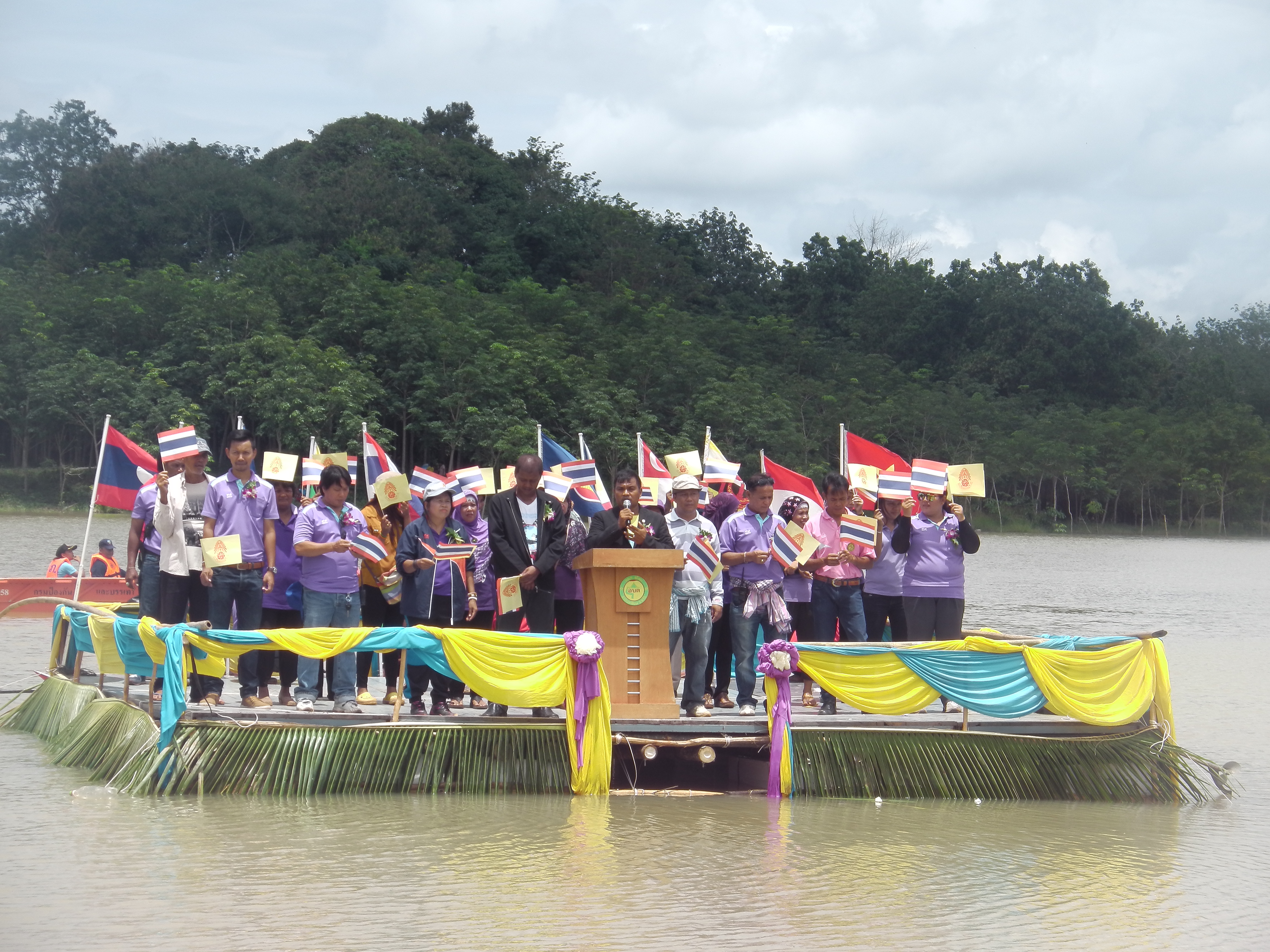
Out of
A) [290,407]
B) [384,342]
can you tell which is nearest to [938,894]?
[290,407]

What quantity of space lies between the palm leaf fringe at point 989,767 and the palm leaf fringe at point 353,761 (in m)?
1.67

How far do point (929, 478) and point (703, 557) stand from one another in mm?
1785

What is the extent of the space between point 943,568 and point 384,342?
37.7m

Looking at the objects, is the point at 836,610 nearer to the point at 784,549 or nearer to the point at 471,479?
the point at 784,549

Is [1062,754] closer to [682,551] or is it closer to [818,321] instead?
[682,551]

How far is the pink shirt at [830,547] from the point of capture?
9.80 metres

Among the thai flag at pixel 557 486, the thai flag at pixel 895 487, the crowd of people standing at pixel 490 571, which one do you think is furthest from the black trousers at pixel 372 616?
the thai flag at pixel 895 487

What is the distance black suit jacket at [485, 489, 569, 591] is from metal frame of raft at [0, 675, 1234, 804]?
1038 millimetres

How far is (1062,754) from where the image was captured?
8.88 meters

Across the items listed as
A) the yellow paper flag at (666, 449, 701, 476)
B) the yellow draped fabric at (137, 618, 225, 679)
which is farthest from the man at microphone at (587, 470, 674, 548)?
the yellow paper flag at (666, 449, 701, 476)

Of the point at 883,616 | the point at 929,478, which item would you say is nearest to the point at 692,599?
the point at 883,616

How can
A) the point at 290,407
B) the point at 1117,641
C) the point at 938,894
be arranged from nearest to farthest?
the point at 938,894 → the point at 1117,641 → the point at 290,407

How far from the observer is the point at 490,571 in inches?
365

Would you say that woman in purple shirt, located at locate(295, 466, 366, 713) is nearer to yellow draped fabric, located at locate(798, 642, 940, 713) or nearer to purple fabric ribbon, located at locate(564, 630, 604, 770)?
purple fabric ribbon, located at locate(564, 630, 604, 770)
